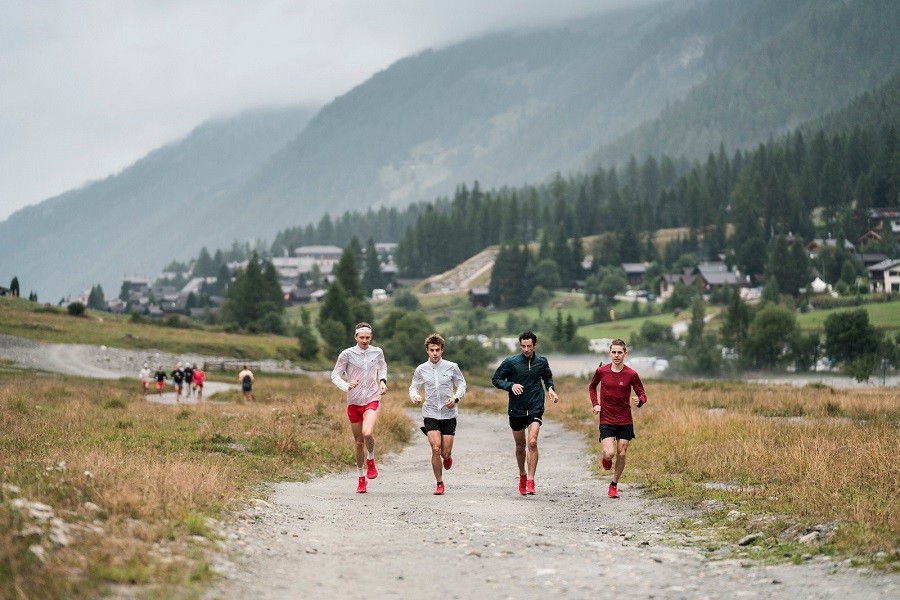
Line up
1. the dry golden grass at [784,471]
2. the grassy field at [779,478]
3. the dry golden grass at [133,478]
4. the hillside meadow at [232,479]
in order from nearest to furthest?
1. the dry golden grass at [133,478]
2. the hillside meadow at [232,479]
3. the grassy field at [779,478]
4. the dry golden grass at [784,471]

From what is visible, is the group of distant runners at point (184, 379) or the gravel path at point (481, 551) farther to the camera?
the group of distant runners at point (184, 379)

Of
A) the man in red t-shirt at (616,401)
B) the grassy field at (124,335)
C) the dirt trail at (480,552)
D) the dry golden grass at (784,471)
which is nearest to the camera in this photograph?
the dirt trail at (480,552)

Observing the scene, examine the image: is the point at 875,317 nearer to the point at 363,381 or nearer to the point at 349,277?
the point at 349,277

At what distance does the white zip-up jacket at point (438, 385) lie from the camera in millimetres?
16984

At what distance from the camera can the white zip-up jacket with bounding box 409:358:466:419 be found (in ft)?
55.7

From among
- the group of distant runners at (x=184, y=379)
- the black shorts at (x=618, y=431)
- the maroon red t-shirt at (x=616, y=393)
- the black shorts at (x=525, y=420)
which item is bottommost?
the group of distant runners at (x=184, y=379)

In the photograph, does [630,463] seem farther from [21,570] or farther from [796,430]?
[21,570]

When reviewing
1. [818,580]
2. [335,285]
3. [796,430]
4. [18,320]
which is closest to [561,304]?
[335,285]

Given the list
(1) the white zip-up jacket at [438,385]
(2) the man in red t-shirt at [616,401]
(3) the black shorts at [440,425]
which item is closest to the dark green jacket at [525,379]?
(1) the white zip-up jacket at [438,385]

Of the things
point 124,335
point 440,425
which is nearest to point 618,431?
point 440,425

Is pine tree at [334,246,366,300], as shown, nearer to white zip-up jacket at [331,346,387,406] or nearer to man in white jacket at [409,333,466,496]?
white zip-up jacket at [331,346,387,406]

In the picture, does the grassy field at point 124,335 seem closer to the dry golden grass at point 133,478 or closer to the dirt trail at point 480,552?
the dry golden grass at point 133,478

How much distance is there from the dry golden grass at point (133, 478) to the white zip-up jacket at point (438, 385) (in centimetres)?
294

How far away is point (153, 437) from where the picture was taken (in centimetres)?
2241
